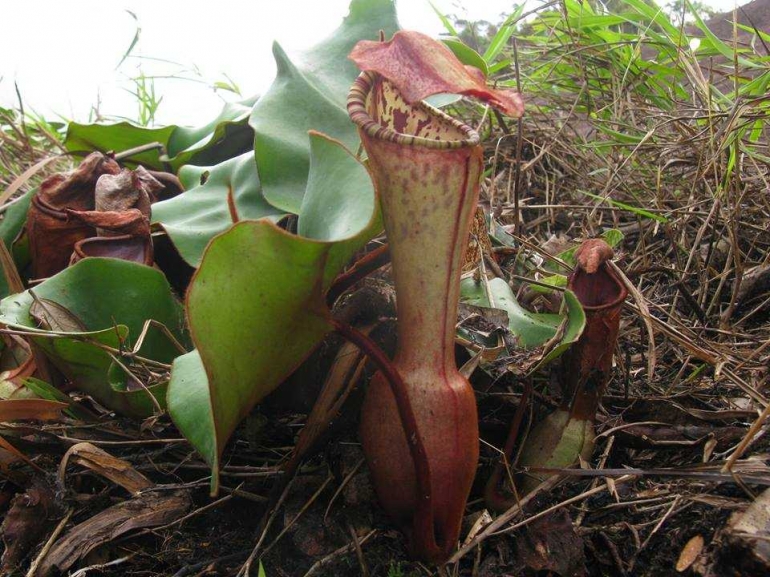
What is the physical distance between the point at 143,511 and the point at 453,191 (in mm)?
565

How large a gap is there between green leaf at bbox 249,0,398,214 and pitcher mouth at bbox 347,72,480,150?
0.71ft

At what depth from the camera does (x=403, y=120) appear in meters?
0.74

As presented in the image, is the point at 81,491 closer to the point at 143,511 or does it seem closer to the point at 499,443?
the point at 143,511

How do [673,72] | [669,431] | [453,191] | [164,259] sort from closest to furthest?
[453,191] < [669,431] < [164,259] < [673,72]

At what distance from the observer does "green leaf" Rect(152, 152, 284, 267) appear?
920 millimetres

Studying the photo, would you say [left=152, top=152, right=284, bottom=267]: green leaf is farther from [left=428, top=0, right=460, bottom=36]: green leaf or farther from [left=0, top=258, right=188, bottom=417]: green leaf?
[left=428, top=0, right=460, bottom=36]: green leaf

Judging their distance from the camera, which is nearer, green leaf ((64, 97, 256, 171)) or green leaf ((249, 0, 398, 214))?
green leaf ((249, 0, 398, 214))

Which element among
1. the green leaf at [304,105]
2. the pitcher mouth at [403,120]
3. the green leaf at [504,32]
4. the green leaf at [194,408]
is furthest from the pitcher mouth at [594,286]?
the green leaf at [504,32]

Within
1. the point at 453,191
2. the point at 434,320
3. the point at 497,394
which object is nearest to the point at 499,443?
the point at 497,394

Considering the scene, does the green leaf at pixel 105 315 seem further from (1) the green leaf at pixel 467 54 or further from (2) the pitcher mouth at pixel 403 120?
(1) the green leaf at pixel 467 54

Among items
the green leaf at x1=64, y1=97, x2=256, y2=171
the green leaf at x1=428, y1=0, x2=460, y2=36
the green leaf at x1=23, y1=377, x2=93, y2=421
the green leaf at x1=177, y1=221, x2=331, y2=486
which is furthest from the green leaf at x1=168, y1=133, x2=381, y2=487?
the green leaf at x1=428, y1=0, x2=460, y2=36

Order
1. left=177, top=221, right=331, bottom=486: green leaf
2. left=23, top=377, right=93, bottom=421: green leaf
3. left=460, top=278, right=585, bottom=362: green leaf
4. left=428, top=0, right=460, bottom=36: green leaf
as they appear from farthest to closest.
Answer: left=428, top=0, right=460, bottom=36: green leaf
left=23, top=377, right=93, bottom=421: green leaf
left=460, top=278, right=585, bottom=362: green leaf
left=177, top=221, right=331, bottom=486: green leaf

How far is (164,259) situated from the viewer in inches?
44.6

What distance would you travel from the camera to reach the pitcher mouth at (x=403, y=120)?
61cm
